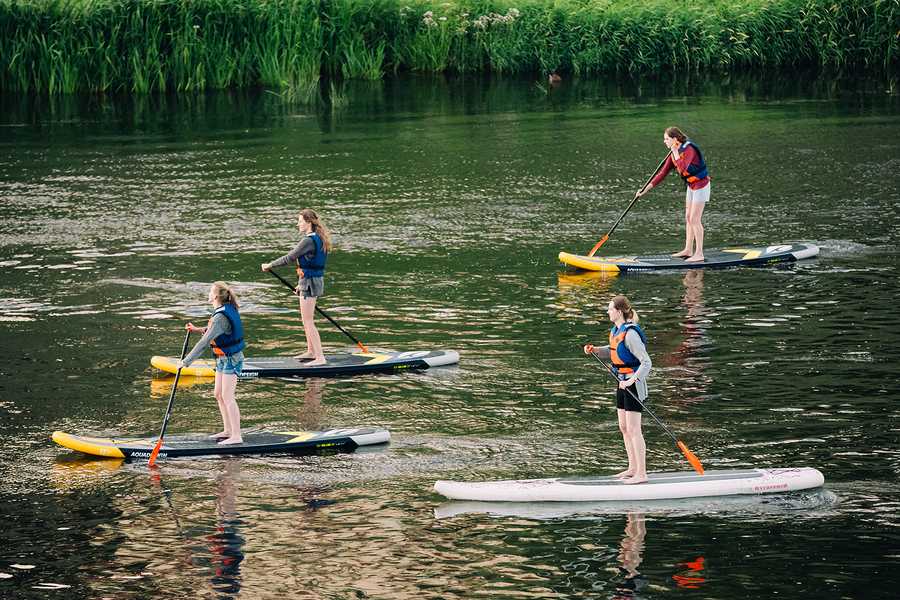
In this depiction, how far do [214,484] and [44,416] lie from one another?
308 centimetres

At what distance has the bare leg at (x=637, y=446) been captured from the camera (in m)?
13.4

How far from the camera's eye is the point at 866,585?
1171 cm

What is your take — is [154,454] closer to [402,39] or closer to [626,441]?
[626,441]

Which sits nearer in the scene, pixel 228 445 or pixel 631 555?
pixel 631 555

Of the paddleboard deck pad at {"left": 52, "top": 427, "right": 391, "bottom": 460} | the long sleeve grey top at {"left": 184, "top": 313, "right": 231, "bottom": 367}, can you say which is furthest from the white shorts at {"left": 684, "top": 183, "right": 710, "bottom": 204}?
the long sleeve grey top at {"left": 184, "top": 313, "right": 231, "bottom": 367}

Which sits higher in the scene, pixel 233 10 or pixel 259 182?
pixel 233 10

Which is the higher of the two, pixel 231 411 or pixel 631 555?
pixel 231 411

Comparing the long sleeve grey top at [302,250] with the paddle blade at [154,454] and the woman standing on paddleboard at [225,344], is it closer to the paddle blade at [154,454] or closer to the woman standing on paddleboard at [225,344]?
the woman standing on paddleboard at [225,344]

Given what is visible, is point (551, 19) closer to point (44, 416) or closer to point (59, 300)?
point (59, 300)

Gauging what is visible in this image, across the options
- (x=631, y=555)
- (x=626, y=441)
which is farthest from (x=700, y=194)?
(x=631, y=555)

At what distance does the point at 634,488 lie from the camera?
43.9 feet

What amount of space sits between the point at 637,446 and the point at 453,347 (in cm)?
542

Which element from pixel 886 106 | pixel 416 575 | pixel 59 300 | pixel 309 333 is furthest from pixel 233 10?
pixel 416 575

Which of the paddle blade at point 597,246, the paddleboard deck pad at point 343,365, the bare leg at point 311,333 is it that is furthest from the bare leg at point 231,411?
the paddle blade at point 597,246
